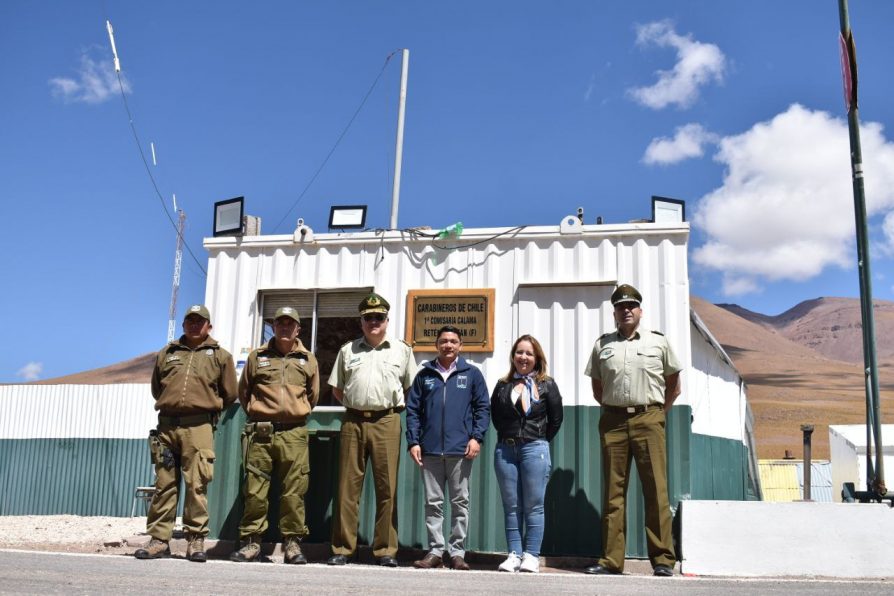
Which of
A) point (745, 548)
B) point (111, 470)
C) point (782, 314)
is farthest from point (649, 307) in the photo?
point (782, 314)

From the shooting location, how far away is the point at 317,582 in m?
4.62

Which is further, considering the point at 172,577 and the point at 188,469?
the point at 188,469

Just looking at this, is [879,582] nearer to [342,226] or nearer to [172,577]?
[172,577]

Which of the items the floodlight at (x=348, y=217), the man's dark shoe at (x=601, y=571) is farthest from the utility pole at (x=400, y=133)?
the man's dark shoe at (x=601, y=571)

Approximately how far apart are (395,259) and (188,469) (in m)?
2.86

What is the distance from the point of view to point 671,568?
18.0 feet

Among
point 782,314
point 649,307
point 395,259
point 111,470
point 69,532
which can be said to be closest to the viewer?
point 649,307

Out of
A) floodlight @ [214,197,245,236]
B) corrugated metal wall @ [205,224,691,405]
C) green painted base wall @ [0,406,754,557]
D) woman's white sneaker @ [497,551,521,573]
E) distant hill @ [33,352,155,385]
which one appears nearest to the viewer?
woman's white sneaker @ [497,551,521,573]

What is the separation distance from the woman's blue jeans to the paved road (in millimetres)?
353

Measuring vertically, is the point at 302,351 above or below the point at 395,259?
below

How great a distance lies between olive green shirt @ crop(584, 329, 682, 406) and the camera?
5703 mm

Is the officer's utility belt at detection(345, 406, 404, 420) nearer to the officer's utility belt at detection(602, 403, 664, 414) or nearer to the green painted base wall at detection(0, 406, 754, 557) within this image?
the green painted base wall at detection(0, 406, 754, 557)

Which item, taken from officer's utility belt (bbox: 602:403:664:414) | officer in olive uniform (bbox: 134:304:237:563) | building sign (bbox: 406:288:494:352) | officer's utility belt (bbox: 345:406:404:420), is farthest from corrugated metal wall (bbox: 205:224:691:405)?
officer in olive uniform (bbox: 134:304:237:563)

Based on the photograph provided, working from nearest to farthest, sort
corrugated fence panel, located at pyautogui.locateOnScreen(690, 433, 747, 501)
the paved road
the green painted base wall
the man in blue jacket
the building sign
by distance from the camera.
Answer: the paved road
the man in blue jacket
the green painted base wall
the building sign
corrugated fence panel, located at pyautogui.locateOnScreen(690, 433, 747, 501)
